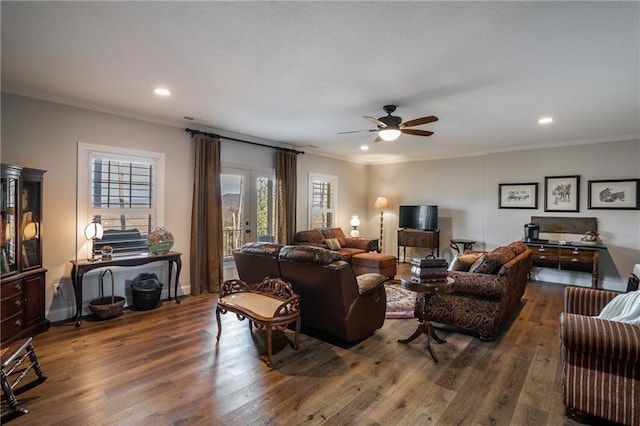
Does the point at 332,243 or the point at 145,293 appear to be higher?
the point at 332,243

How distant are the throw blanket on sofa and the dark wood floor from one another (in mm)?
680

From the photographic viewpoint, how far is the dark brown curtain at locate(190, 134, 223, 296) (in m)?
4.98

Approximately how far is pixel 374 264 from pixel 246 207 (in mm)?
2592

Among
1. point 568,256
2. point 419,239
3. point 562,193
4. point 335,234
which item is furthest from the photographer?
point 419,239

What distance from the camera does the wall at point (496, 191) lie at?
5.55 meters

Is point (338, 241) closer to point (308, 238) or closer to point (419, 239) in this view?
point (308, 238)

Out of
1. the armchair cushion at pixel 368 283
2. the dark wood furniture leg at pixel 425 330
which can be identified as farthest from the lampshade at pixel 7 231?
the dark wood furniture leg at pixel 425 330

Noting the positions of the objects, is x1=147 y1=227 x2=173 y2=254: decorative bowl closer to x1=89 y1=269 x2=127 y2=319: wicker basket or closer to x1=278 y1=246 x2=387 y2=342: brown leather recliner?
x1=89 y1=269 x2=127 y2=319: wicker basket

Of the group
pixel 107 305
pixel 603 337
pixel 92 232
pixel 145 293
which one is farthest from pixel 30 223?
pixel 603 337

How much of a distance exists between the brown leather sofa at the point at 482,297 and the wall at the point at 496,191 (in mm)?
3374

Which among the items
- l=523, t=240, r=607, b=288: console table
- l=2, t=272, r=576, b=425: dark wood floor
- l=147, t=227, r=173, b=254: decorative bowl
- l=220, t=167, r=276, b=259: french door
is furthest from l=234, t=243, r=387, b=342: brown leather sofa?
l=523, t=240, r=607, b=288: console table

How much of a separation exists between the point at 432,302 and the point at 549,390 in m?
1.35

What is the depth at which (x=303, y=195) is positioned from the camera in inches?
278

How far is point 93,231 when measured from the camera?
390 cm
